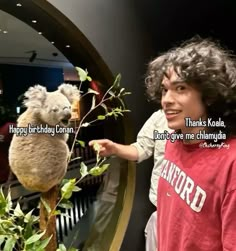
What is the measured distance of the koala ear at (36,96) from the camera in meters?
1.09

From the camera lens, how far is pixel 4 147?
119cm

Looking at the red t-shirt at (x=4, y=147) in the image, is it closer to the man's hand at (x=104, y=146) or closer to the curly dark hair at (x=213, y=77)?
the man's hand at (x=104, y=146)

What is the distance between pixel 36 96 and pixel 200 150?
1.64 ft

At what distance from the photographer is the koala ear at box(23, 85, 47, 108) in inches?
43.1

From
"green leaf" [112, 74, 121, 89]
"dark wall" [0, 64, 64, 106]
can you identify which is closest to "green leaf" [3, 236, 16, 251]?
"dark wall" [0, 64, 64, 106]

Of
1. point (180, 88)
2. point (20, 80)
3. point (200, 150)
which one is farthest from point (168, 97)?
point (20, 80)

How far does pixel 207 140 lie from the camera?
37.7 inches

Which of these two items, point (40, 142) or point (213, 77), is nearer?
point (213, 77)

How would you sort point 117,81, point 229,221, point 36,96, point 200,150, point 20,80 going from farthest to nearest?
point 117,81 < point 20,80 < point 36,96 < point 200,150 < point 229,221

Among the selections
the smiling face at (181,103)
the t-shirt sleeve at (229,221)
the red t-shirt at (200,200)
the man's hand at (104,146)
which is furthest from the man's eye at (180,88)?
the man's hand at (104,146)

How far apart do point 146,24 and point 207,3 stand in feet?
2.39

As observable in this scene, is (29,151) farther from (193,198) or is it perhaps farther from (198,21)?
(198,21)

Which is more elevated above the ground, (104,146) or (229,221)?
(104,146)

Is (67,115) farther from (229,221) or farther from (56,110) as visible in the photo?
(229,221)
